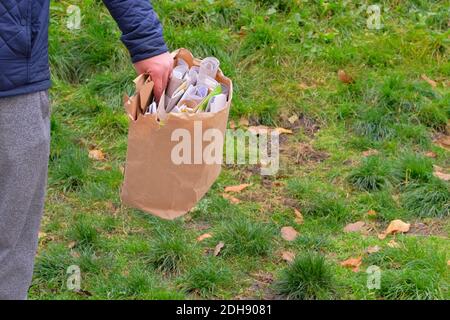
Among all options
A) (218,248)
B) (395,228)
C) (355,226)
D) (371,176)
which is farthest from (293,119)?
(218,248)

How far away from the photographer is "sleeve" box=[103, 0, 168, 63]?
3.07 meters

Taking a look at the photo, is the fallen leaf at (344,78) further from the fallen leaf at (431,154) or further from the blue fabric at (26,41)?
the blue fabric at (26,41)

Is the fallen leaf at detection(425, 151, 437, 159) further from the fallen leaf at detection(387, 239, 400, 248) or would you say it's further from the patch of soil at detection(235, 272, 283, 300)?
the patch of soil at detection(235, 272, 283, 300)

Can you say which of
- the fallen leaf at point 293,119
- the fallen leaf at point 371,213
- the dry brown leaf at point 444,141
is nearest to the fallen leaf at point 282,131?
the fallen leaf at point 293,119

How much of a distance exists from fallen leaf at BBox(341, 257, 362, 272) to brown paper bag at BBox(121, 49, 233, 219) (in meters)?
1.31

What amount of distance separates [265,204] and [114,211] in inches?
34.4

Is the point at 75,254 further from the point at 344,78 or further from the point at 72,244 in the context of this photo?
the point at 344,78

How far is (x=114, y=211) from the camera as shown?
5.08 metres

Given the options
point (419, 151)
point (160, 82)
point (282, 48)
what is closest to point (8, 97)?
point (160, 82)

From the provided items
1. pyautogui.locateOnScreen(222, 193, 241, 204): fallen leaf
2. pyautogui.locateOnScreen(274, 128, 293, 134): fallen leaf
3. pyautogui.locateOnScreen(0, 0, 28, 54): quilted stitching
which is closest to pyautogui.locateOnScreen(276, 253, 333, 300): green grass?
pyautogui.locateOnScreen(222, 193, 241, 204): fallen leaf

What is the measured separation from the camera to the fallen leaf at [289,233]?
480cm

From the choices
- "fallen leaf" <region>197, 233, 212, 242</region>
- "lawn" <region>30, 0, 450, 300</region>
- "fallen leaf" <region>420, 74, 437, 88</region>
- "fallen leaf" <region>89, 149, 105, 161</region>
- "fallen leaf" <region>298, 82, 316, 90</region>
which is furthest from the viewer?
"fallen leaf" <region>420, 74, 437, 88</region>

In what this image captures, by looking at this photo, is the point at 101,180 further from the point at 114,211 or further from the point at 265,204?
the point at 265,204

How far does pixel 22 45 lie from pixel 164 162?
2.50ft
